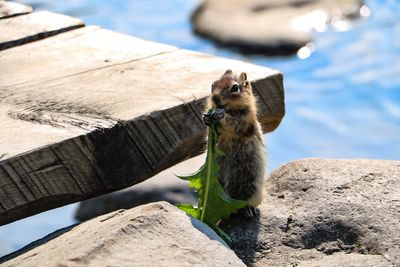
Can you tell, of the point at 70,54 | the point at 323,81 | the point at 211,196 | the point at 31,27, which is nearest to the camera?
the point at 211,196

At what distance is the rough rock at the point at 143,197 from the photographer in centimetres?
718

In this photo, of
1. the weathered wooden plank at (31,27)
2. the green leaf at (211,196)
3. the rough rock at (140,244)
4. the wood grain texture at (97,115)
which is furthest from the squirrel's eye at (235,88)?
the weathered wooden plank at (31,27)

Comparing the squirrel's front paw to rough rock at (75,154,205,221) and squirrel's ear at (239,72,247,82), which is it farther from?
rough rock at (75,154,205,221)

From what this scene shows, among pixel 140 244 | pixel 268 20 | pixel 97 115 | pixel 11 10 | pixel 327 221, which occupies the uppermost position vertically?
pixel 11 10

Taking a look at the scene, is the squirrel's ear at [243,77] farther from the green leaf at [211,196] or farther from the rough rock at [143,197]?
the rough rock at [143,197]

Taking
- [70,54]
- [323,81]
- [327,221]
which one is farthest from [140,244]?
[323,81]

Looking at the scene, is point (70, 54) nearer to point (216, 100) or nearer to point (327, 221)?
point (216, 100)

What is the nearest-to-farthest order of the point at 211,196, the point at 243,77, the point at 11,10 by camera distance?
the point at 211,196 → the point at 243,77 → the point at 11,10

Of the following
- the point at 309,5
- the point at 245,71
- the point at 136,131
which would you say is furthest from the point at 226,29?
the point at 136,131

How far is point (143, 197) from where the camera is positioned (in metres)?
7.21

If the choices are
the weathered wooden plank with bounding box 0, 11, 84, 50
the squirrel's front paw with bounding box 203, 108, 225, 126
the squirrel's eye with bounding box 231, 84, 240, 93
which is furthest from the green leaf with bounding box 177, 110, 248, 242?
the weathered wooden plank with bounding box 0, 11, 84, 50

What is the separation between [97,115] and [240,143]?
712 mm

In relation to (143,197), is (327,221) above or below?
above

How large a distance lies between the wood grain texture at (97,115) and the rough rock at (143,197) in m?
2.32
